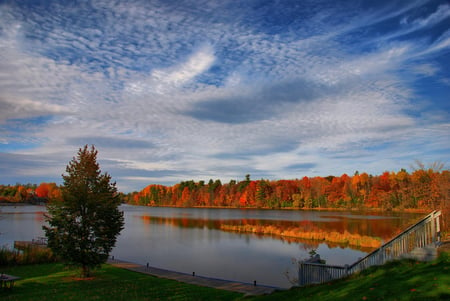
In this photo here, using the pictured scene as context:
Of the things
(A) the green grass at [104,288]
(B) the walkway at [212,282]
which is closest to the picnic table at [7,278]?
(A) the green grass at [104,288]

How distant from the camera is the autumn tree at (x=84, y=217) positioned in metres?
17.7

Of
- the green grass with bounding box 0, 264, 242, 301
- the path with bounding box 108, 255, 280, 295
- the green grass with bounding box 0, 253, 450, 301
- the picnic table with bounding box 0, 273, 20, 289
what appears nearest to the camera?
the green grass with bounding box 0, 253, 450, 301

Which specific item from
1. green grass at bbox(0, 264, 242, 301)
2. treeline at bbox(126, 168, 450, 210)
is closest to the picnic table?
green grass at bbox(0, 264, 242, 301)

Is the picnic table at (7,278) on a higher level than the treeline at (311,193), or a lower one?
lower

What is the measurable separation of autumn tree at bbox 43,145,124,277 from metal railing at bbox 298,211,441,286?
11287 mm

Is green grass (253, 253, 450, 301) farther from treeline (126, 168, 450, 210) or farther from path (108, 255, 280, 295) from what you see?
treeline (126, 168, 450, 210)

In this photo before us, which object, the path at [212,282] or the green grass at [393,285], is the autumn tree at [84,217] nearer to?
the path at [212,282]

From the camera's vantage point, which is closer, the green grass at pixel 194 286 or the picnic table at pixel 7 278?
the green grass at pixel 194 286

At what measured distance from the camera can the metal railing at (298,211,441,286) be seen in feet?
38.4

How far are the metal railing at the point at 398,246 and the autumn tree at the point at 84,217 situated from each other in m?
11.3

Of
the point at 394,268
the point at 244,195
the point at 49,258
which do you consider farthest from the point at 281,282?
the point at 244,195

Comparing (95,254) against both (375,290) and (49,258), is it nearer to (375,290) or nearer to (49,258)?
(49,258)

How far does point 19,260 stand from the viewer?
2227 centimetres

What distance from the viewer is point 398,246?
477 inches
